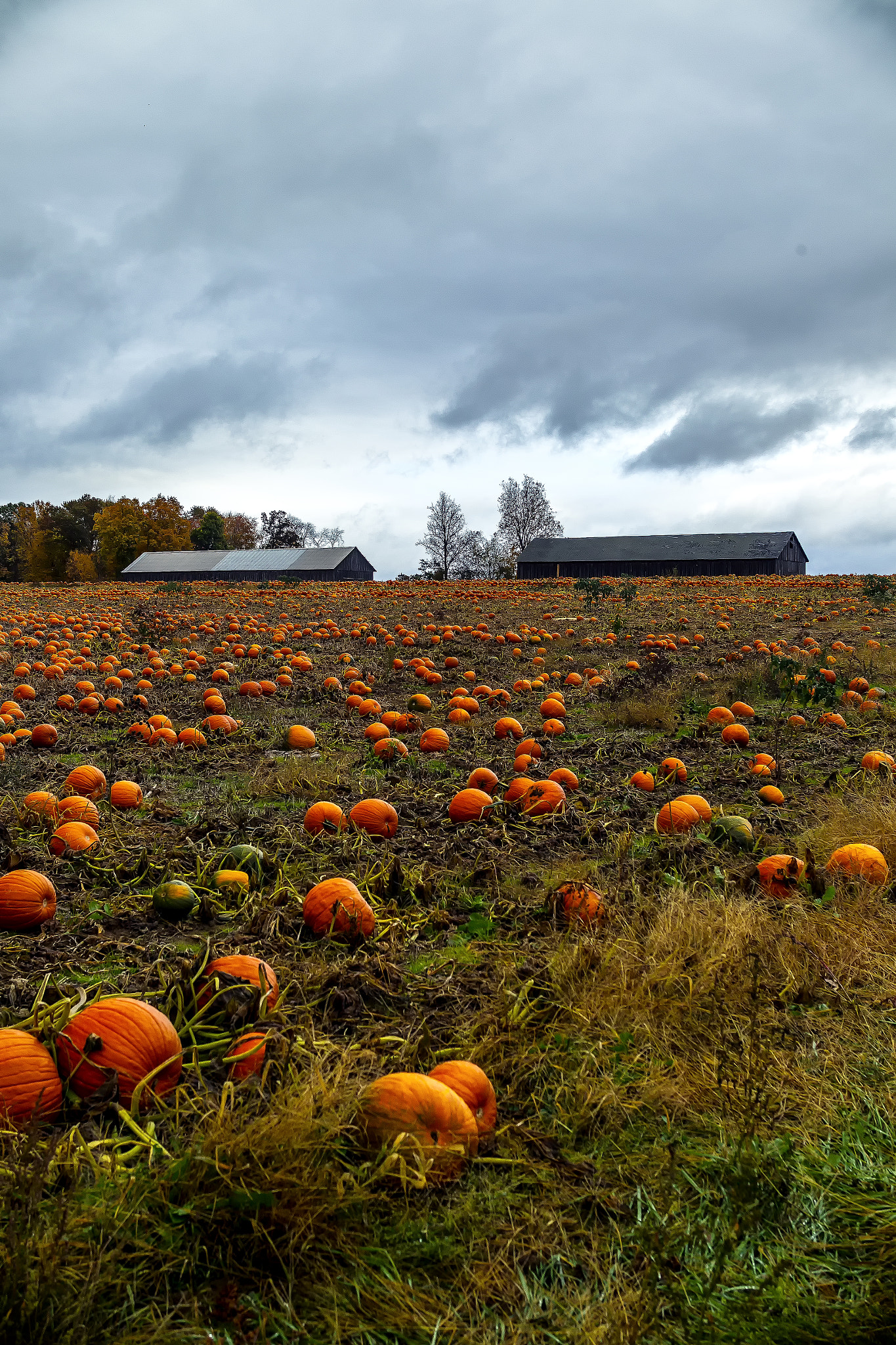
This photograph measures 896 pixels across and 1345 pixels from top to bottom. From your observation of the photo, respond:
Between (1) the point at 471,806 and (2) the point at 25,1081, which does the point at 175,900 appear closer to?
(2) the point at 25,1081

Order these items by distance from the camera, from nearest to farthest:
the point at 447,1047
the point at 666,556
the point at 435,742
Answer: the point at 447,1047
the point at 435,742
the point at 666,556

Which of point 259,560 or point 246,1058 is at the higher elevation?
point 259,560

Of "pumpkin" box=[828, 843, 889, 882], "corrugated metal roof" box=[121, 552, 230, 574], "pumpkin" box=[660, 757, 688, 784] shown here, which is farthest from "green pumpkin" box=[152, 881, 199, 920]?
"corrugated metal roof" box=[121, 552, 230, 574]

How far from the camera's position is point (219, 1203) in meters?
2.06

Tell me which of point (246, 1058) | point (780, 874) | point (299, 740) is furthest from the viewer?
point (299, 740)

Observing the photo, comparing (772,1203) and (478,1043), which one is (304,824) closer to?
(478,1043)

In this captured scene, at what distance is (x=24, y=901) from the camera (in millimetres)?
3803

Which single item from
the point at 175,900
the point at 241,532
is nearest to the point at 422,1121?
the point at 175,900

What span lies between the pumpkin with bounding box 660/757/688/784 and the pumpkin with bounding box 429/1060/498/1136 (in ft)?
13.8

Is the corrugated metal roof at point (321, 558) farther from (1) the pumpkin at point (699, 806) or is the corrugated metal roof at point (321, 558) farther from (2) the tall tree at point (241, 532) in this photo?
(1) the pumpkin at point (699, 806)

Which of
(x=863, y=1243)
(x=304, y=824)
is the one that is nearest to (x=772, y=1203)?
(x=863, y=1243)

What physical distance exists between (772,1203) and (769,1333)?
386mm

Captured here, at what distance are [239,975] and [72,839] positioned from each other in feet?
7.33

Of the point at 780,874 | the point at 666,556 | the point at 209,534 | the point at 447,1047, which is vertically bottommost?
the point at 447,1047
